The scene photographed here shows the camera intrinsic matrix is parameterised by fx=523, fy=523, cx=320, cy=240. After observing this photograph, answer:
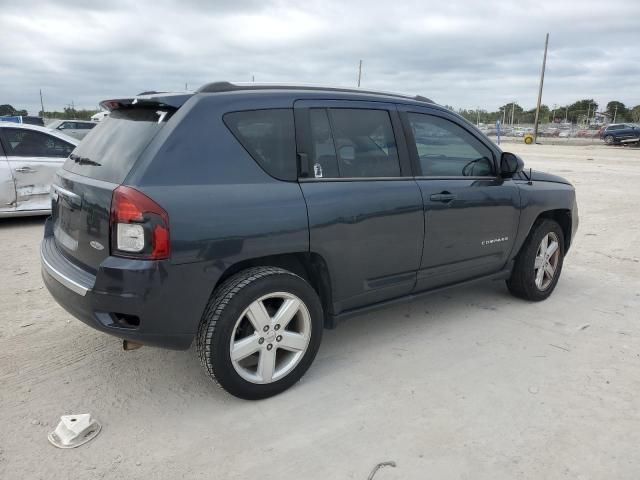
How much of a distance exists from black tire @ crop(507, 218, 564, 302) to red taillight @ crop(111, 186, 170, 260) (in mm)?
3225

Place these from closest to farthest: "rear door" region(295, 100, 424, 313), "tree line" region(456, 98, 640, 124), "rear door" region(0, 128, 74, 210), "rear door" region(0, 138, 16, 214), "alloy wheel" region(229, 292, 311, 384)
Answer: "alloy wheel" region(229, 292, 311, 384), "rear door" region(295, 100, 424, 313), "rear door" region(0, 138, 16, 214), "rear door" region(0, 128, 74, 210), "tree line" region(456, 98, 640, 124)

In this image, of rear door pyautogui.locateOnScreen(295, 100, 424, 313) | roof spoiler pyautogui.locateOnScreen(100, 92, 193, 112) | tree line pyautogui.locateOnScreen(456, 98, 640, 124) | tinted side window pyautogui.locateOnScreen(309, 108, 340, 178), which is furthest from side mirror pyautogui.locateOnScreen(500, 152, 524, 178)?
tree line pyautogui.locateOnScreen(456, 98, 640, 124)

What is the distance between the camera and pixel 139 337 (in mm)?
2666

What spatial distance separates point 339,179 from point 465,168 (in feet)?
4.21

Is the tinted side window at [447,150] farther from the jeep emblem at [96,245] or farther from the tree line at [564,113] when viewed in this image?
the tree line at [564,113]

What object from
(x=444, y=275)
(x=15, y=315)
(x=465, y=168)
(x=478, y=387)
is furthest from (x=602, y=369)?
(x=15, y=315)

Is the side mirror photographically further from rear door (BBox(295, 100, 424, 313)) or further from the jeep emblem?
the jeep emblem

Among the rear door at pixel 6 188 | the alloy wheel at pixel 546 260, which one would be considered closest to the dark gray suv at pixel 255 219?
the alloy wheel at pixel 546 260

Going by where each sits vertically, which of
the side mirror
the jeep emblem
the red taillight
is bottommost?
the jeep emblem

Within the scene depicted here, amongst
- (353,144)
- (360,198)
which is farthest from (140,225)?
(353,144)

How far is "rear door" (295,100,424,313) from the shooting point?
3.13 m

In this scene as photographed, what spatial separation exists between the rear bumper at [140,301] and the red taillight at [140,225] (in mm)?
59

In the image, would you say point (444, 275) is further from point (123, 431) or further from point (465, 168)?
point (123, 431)

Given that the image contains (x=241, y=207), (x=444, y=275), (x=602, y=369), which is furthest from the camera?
(x=444, y=275)
